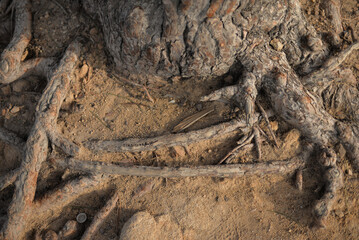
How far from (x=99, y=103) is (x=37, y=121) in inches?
27.4

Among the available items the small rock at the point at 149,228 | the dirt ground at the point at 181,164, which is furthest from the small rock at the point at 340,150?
the small rock at the point at 149,228

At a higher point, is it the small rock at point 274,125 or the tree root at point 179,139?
the tree root at point 179,139

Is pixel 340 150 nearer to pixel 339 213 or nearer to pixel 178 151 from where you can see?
pixel 339 213

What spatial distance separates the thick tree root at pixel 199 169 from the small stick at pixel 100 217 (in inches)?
11.8

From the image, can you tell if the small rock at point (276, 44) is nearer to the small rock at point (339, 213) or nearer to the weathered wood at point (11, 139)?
the small rock at point (339, 213)

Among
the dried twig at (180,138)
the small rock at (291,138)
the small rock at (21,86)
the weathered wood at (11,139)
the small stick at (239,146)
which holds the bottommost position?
the small rock at (291,138)

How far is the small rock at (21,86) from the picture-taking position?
11.5 ft

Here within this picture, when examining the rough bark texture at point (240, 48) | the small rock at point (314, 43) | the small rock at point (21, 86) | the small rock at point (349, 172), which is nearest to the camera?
the rough bark texture at point (240, 48)

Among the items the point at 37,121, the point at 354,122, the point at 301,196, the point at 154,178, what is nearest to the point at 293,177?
the point at 301,196

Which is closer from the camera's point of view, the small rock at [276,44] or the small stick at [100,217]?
the small stick at [100,217]

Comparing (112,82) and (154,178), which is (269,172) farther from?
(112,82)

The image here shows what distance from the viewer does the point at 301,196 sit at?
302 centimetres

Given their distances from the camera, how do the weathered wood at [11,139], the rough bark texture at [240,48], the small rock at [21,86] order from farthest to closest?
the small rock at [21,86] → the weathered wood at [11,139] → the rough bark texture at [240,48]

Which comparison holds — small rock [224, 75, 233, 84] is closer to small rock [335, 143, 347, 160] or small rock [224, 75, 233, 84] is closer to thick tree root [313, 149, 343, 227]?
thick tree root [313, 149, 343, 227]
